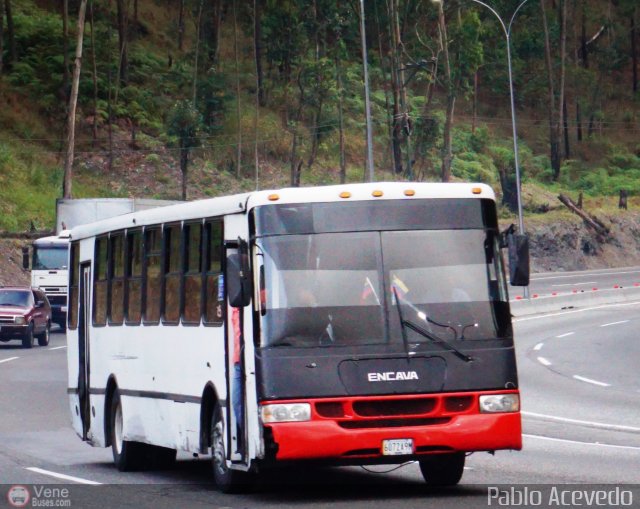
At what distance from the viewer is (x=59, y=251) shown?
44.6 m

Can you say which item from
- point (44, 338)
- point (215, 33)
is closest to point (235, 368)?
point (44, 338)

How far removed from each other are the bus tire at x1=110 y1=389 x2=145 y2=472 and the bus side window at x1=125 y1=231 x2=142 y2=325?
1.02 meters

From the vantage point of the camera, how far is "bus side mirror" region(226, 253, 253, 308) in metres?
10.8

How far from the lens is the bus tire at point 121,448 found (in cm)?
1434

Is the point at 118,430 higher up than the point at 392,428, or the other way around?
the point at 392,428

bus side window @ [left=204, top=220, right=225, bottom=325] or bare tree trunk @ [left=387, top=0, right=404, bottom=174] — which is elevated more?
bare tree trunk @ [left=387, top=0, right=404, bottom=174]

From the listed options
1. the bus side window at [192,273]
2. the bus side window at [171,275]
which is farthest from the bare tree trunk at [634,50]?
the bus side window at [192,273]

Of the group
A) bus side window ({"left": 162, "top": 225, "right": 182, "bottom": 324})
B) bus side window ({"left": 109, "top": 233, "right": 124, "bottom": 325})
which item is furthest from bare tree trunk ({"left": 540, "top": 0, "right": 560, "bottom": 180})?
bus side window ({"left": 162, "top": 225, "right": 182, "bottom": 324})

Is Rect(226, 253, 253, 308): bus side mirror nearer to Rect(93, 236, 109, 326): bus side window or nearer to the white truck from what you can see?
Rect(93, 236, 109, 326): bus side window

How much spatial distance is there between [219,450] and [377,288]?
1956 millimetres

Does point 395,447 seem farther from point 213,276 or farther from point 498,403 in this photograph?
point 213,276

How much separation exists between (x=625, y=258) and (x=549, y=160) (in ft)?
51.4

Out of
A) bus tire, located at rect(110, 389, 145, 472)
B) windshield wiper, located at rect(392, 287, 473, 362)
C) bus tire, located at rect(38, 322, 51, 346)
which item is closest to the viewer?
windshield wiper, located at rect(392, 287, 473, 362)

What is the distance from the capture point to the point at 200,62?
3157 inches
